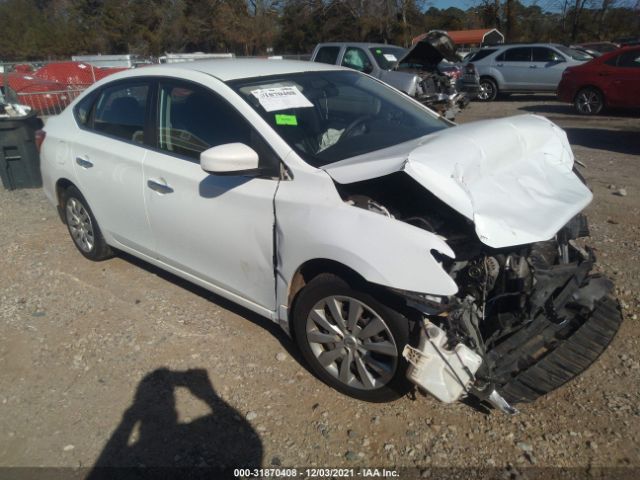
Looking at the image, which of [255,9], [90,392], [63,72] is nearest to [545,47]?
[63,72]

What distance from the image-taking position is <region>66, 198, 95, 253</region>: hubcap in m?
4.74

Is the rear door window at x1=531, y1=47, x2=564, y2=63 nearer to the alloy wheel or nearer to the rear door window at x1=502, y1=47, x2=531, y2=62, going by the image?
the rear door window at x1=502, y1=47, x2=531, y2=62

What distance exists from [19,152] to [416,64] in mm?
7699

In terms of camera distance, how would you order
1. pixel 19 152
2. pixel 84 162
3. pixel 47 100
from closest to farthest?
pixel 84 162
pixel 19 152
pixel 47 100

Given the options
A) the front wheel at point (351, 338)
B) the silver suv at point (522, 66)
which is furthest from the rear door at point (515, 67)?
the front wheel at point (351, 338)

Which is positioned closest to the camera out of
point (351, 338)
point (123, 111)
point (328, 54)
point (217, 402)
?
point (351, 338)

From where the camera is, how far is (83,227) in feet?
15.9

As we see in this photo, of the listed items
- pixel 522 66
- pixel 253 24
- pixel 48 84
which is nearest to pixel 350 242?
pixel 48 84

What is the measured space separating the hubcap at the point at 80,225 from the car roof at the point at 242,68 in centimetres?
145

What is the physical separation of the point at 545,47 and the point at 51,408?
15876 mm

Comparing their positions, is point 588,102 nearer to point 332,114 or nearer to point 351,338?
point 332,114

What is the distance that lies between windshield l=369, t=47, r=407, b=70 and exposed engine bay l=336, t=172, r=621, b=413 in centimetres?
962

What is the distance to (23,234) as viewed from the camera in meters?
5.88

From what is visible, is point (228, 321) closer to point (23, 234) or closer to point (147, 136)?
point (147, 136)
